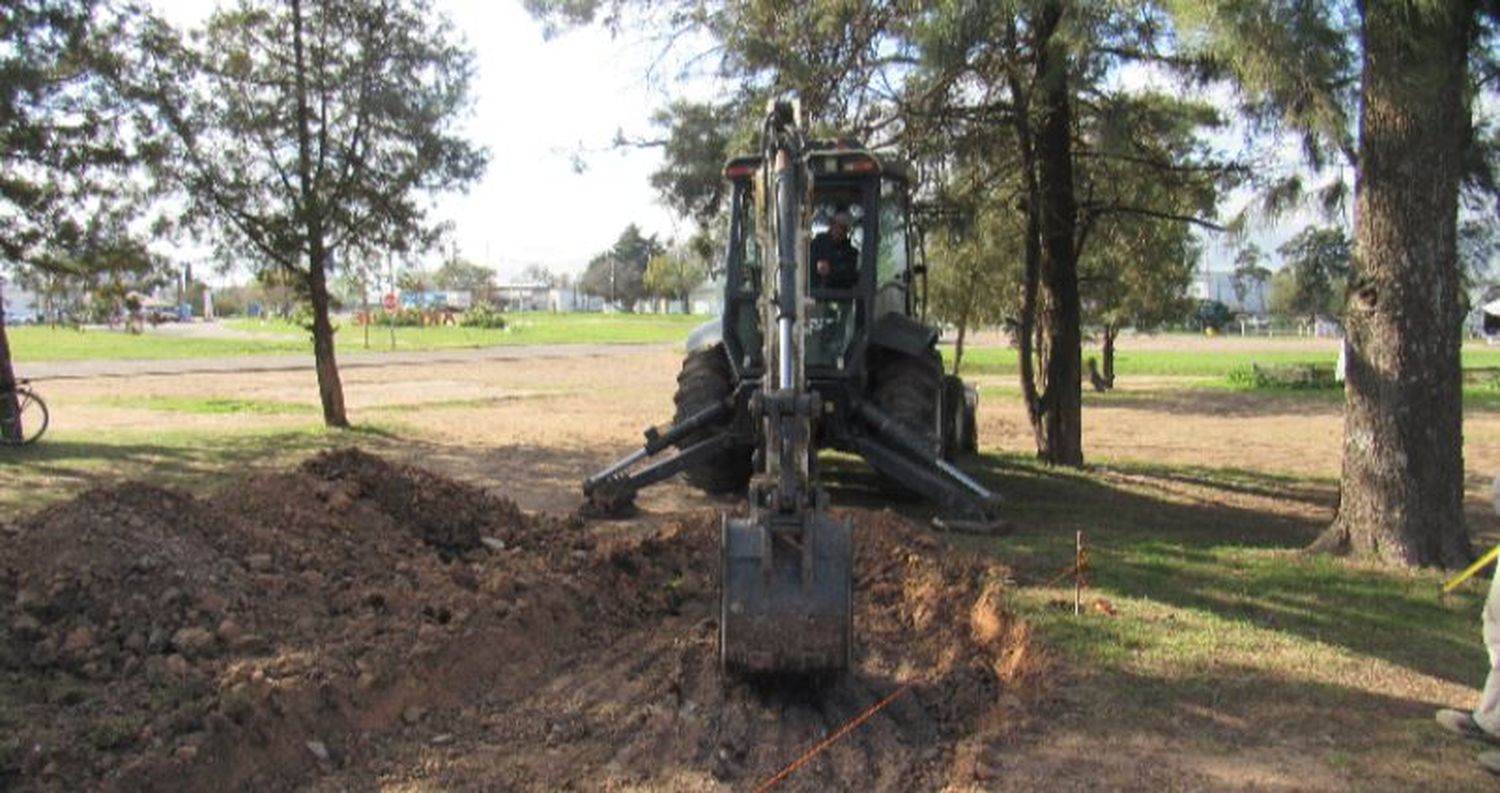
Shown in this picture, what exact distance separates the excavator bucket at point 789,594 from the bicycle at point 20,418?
12991 millimetres

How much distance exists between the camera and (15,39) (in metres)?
13.7

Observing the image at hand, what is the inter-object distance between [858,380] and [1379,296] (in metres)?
3.76

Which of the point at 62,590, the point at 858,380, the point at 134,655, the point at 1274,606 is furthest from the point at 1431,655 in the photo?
the point at 62,590

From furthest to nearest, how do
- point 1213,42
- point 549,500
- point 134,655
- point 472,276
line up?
point 472,276
point 549,500
point 1213,42
point 134,655

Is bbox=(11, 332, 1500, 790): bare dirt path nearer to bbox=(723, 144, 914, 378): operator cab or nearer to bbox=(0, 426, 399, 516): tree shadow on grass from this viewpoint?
bbox=(723, 144, 914, 378): operator cab

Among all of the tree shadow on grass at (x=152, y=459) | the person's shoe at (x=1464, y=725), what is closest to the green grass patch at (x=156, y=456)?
the tree shadow on grass at (x=152, y=459)

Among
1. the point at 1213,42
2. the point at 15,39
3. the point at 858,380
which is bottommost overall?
the point at 858,380

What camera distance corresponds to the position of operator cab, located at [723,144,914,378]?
9.64 metres

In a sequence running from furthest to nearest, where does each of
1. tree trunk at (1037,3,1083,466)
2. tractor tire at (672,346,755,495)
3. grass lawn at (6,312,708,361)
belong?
grass lawn at (6,312,708,361), tree trunk at (1037,3,1083,466), tractor tire at (672,346,755,495)

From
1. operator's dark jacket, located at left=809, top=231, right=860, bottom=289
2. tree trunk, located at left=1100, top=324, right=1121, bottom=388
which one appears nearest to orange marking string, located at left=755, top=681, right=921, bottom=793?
operator's dark jacket, located at left=809, top=231, right=860, bottom=289

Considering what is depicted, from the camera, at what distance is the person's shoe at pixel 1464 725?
4797 millimetres

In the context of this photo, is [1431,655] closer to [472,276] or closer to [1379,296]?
[1379,296]

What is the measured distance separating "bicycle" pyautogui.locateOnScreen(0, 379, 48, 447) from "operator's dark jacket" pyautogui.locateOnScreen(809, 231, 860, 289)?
34.3ft

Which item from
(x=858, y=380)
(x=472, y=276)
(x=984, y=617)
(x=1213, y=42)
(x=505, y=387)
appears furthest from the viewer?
(x=472, y=276)
